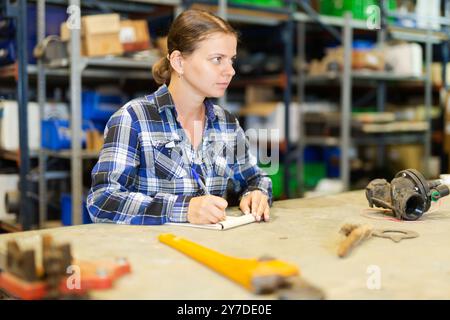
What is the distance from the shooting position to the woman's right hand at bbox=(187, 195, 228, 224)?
168 cm

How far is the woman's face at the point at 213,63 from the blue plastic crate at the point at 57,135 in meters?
2.00

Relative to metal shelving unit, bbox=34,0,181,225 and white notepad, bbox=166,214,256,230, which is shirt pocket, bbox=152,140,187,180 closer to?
white notepad, bbox=166,214,256,230

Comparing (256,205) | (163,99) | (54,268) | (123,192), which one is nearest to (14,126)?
(163,99)

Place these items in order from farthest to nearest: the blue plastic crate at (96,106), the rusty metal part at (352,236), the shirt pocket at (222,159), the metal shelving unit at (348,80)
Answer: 1. the metal shelving unit at (348,80)
2. the blue plastic crate at (96,106)
3. the shirt pocket at (222,159)
4. the rusty metal part at (352,236)

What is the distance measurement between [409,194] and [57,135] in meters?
2.61

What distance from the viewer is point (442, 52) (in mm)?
6227

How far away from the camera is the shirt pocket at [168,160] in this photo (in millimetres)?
→ 1972

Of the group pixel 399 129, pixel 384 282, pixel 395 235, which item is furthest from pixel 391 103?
pixel 384 282

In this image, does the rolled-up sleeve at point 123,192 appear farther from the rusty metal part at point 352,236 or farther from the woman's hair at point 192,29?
the rusty metal part at point 352,236

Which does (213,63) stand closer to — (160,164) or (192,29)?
(192,29)

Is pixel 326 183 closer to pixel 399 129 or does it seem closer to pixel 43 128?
pixel 399 129

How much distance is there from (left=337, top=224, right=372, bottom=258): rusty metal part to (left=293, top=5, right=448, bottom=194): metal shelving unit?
3558mm

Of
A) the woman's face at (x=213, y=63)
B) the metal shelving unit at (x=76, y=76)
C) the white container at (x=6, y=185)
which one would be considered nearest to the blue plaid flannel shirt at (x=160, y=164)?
the woman's face at (x=213, y=63)

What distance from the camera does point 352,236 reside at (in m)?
1.42
